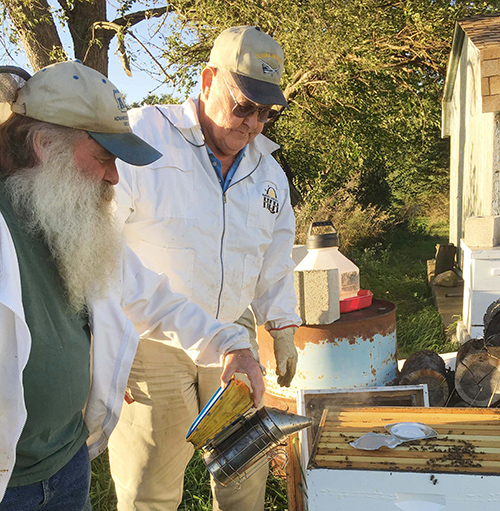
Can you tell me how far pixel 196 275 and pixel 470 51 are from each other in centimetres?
687

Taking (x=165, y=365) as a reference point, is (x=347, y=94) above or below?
above

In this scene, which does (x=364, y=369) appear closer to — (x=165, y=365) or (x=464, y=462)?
(x=165, y=365)

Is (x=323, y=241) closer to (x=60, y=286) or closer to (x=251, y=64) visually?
(x=251, y=64)

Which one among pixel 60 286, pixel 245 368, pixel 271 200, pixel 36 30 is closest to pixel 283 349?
pixel 271 200

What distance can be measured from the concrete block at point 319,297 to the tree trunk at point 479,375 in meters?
0.92

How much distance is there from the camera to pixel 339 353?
3586 millimetres

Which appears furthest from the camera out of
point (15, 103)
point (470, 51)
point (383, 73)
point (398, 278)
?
point (398, 278)

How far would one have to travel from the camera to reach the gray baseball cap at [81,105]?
1.65 m

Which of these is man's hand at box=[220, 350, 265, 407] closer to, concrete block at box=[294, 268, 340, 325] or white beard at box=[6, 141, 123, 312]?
white beard at box=[6, 141, 123, 312]

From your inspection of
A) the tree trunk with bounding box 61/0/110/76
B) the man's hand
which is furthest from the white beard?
the tree trunk with bounding box 61/0/110/76

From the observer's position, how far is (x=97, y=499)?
3490mm

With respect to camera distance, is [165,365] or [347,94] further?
[347,94]

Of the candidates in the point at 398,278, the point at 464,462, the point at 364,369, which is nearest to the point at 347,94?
the point at 398,278

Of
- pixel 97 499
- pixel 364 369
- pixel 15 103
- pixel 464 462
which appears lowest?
pixel 97 499
